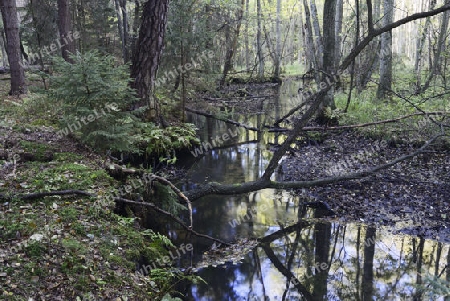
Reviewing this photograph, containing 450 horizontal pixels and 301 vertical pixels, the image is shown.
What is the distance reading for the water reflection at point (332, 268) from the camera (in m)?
5.38

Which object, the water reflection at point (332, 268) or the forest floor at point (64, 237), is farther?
the water reflection at point (332, 268)

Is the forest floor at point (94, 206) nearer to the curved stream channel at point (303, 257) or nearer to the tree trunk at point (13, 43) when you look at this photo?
the curved stream channel at point (303, 257)

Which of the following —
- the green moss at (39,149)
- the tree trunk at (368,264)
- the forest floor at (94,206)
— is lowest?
the tree trunk at (368,264)

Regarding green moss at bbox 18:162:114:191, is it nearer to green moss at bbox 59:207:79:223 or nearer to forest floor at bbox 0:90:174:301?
forest floor at bbox 0:90:174:301

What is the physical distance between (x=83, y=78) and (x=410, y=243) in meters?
6.91

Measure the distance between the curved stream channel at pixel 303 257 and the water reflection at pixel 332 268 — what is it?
1cm

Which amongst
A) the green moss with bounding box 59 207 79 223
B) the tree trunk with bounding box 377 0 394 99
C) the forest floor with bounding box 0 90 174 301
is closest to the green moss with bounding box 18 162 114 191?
the forest floor with bounding box 0 90 174 301

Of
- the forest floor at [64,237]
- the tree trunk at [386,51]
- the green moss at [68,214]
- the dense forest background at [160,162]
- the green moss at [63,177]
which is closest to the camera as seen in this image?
the forest floor at [64,237]

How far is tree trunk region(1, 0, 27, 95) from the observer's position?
41.8 feet

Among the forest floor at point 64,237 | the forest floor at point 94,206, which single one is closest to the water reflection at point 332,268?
the forest floor at point 94,206

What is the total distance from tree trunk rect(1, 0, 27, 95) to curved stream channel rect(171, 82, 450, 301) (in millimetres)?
9432

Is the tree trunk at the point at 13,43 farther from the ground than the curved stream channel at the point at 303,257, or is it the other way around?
the tree trunk at the point at 13,43

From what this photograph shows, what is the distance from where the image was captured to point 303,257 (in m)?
6.42

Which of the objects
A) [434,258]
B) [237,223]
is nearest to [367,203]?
[434,258]
